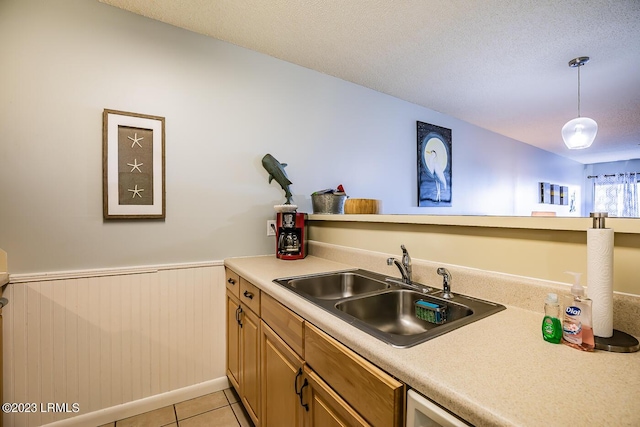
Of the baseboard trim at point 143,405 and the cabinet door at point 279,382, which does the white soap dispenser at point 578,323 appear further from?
the baseboard trim at point 143,405

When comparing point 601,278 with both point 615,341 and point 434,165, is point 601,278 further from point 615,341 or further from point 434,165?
point 434,165

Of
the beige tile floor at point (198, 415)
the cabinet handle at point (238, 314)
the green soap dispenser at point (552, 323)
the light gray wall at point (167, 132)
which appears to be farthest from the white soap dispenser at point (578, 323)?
the light gray wall at point (167, 132)

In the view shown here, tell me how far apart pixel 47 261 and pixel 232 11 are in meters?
1.72

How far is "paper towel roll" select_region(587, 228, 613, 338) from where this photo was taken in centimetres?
72

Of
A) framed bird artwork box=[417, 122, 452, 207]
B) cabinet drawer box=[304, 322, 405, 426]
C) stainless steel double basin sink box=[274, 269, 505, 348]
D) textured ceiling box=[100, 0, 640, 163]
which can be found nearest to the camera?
cabinet drawer box=[304, 322, 405, 426]

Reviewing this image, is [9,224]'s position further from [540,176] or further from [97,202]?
[540,176]

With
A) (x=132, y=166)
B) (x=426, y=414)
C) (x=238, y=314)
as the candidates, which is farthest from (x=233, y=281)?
(x=426, y=414)

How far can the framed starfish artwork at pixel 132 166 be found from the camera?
1602 millimetres

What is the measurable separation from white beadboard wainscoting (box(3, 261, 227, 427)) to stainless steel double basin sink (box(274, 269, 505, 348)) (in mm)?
882

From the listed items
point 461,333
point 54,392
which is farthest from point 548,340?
point 54,392

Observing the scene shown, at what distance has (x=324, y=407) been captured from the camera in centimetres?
86

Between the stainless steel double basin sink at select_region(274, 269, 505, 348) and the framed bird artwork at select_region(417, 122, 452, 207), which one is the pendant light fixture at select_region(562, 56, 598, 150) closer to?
the framed bird artwork at select_region(417, 122, 452, 207)

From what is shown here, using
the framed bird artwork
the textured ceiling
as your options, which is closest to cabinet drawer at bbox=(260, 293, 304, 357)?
the textured ceiling

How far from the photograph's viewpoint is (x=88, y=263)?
62.3 inches
